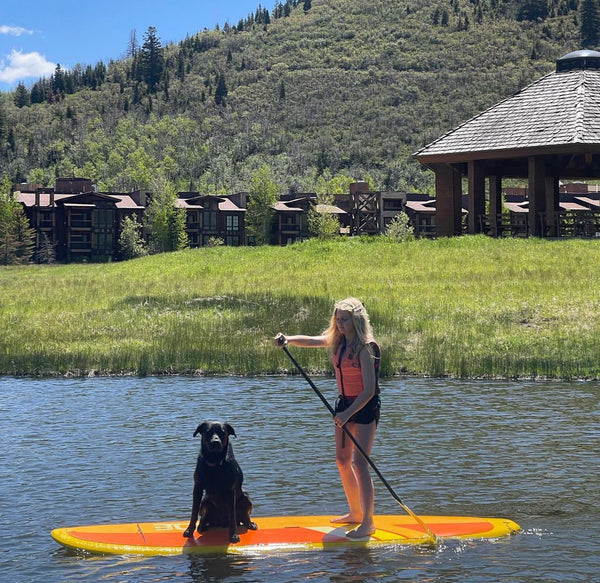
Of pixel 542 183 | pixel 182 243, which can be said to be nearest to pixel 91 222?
pixel 182 243

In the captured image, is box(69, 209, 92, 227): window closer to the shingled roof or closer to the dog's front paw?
the shingled roof

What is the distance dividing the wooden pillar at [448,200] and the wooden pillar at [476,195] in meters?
1.12

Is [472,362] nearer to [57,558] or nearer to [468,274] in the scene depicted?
[468,274]

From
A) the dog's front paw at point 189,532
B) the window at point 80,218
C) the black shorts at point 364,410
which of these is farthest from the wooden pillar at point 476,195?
the window at point 80,218

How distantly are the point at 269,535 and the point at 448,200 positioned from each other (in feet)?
113

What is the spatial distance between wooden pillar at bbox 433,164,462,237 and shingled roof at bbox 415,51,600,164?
1.64m

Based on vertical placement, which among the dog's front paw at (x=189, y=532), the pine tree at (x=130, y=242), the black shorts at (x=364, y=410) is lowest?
the dog's front paw at (x=189, y=532)

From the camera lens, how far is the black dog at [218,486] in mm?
9430

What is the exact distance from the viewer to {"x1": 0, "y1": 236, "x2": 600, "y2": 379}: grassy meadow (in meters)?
23.1

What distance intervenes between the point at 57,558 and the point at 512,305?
19238mm

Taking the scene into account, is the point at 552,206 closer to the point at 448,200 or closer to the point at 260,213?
the point at 448,200

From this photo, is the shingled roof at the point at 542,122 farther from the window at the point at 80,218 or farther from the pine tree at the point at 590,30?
the pine tree at the point at 590,30

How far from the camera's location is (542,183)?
1560 inches

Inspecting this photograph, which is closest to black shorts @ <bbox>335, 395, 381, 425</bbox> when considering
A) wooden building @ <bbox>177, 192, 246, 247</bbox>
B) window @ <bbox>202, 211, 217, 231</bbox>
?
wooden building @ <bbox>177, 192, 246, 247</bbox>
